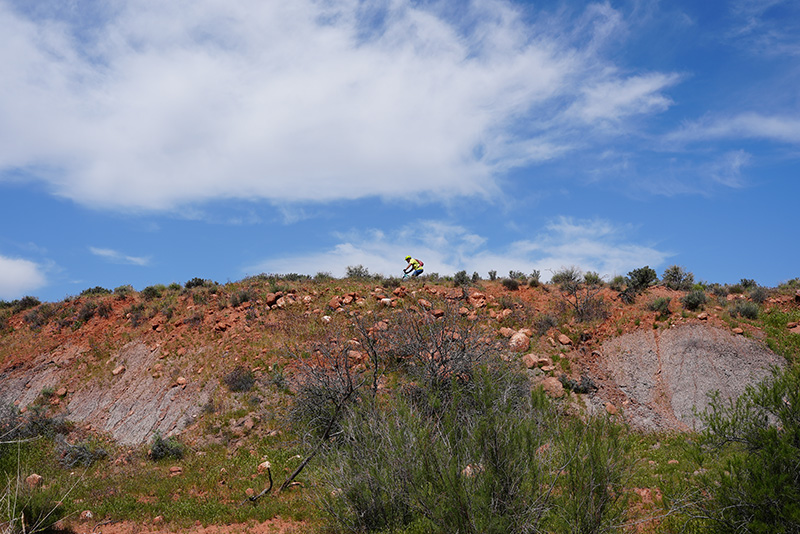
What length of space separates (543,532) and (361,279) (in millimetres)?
20973

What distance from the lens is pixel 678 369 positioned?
17.6 metres

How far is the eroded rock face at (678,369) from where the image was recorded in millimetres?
16547

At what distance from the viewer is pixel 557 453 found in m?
7.19

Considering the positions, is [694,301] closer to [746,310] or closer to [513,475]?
[746,310]

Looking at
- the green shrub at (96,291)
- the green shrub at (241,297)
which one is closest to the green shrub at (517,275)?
the green shrub at (241,297)

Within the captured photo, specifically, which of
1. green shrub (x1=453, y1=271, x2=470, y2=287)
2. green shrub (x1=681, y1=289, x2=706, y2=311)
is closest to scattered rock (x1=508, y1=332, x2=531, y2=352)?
green shrub (x1=453, y1=271, x2=470, y2=287)

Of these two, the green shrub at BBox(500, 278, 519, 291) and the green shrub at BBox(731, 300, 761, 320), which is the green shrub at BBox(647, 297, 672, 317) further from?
the green shrub at BBox(500, 278, 519, 291)

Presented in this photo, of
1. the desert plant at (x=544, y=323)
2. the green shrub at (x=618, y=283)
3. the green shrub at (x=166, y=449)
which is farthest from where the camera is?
the green shrub at (x=618, y=283)

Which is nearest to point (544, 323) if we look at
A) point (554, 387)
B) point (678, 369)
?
point (554, 387)

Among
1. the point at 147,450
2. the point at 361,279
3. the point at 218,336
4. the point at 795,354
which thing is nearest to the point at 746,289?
the point at 795,354

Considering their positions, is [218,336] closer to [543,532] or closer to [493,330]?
[493,330]

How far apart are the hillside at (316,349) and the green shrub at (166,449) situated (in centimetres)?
65

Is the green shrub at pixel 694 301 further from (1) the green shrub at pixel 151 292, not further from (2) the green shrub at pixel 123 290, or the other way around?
(2) the green shrub at pixel 123 290

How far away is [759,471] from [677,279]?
65.7ft
